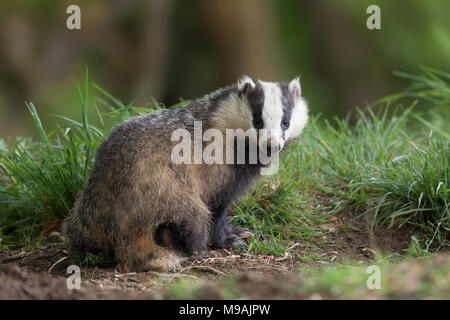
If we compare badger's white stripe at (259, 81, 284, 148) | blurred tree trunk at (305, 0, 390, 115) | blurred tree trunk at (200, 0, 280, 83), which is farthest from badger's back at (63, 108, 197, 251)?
blurred tree trunk at (305, 0, 390, 115)

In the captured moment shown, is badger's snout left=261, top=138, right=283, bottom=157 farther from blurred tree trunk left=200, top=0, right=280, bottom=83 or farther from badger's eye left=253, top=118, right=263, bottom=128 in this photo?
blurred tree trunk left=200, top=0, right=280, bottom=83

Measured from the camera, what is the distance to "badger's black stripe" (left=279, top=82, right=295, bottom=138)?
4.86 m

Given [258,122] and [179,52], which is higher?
[179,52]

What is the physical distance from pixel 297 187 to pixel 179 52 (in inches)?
254

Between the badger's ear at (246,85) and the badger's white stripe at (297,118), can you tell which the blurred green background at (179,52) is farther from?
the badger's ear at (246,85)

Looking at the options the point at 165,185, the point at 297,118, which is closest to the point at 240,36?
the point at 297,118

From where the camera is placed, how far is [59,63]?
1249 cm

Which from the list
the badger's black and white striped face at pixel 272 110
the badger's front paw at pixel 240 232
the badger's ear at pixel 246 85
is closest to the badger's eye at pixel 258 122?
the badger's black and white striped face at pixel 272 110

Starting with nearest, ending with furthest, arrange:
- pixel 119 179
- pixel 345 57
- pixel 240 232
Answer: pixel 119 179 → pixel 240 232 → pixel 345 57

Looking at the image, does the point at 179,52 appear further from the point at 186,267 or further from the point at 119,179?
the point at 186,267

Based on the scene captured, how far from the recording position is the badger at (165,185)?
4594mm

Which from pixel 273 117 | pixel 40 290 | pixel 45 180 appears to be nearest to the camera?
pixel 40 290

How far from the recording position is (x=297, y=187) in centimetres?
601
